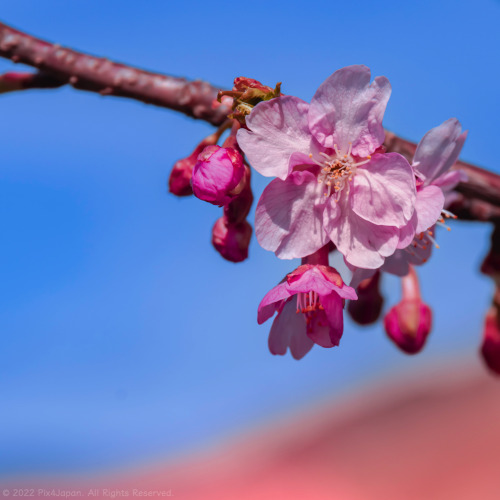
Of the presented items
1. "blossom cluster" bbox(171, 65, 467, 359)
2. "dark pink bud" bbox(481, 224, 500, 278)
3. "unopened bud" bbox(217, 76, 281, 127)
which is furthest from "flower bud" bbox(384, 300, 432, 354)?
"unopened bud" bbox(217, 76, 281, 127)

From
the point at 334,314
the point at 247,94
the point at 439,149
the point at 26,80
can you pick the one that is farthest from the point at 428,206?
the point at 26,80

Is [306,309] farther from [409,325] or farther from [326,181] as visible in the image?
[409,325]

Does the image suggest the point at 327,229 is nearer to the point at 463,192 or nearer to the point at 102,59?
the point at 463,192

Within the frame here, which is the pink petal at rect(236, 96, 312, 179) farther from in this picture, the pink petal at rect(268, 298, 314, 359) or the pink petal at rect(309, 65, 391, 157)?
the pink petal at rect(268, 298, 314, 359)

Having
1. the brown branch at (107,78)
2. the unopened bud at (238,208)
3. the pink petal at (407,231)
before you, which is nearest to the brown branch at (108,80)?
the brown branch at (107,78)

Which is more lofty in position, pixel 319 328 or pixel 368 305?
pixel 368 305

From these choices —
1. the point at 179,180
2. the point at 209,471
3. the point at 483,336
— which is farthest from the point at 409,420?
the point at 179,180
